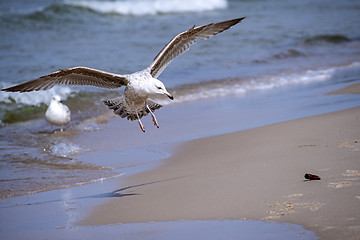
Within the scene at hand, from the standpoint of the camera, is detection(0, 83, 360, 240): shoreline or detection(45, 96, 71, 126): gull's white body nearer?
detection(0, 83, 360, 240): shoreline

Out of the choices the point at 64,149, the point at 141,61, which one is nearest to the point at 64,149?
the point at 64,149

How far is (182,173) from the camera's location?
185 inches

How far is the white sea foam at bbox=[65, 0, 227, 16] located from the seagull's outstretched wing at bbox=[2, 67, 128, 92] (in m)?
13.6

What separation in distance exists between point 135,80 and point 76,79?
0.76 meters

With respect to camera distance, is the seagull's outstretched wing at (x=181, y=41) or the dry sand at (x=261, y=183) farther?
the seagull's outstretched wing at (x=181, y=41)

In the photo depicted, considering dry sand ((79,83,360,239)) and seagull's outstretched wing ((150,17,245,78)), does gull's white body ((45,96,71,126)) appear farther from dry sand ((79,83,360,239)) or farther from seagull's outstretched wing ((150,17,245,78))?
dry sand ((79,83,360,239))

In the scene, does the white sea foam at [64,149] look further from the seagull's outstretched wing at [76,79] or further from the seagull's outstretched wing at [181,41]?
the seagull's outstretched wing at [181,41]

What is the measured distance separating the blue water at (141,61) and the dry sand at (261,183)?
27.8 inches

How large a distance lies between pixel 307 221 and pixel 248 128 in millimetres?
2859

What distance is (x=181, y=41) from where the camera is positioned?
592cm

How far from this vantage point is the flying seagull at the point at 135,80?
533cm

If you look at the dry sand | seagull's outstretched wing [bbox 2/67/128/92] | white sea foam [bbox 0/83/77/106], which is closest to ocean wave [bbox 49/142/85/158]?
seagull's outstretched wing [bbox 2/67/128/92]

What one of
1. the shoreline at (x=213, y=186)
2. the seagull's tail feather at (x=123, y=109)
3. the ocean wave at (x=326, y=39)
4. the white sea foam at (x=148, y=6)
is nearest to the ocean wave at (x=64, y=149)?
the shoreline at (x=213, y=186)

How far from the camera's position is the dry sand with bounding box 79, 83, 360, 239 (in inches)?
135
